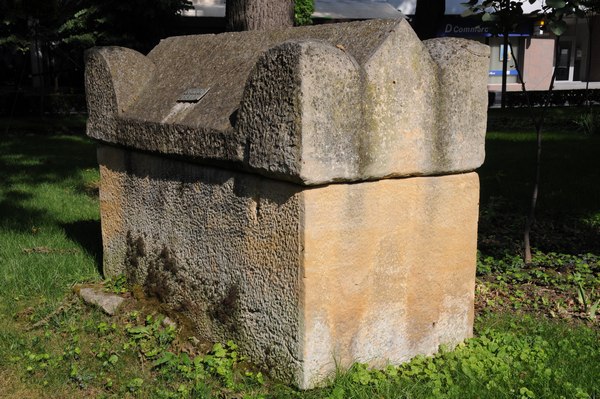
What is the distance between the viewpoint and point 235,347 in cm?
374

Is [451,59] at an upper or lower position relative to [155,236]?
upper

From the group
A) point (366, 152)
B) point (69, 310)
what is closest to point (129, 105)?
point (69, 310)

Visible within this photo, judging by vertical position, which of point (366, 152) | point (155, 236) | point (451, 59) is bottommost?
point (155, 236)

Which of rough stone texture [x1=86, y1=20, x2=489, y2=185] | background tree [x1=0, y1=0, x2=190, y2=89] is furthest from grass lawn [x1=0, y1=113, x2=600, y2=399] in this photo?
background tree [x1=0, y1=0, x2=190, y2=89]

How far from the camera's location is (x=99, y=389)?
3.71m

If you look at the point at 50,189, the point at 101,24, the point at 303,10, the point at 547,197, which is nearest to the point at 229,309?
the point at 547,197

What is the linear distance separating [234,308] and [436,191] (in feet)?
3.91

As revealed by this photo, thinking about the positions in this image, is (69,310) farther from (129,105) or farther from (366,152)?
(366,152)

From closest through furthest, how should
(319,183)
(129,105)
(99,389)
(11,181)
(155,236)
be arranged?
(319,183), (99,389), (155,236), (129,105), (11,181)

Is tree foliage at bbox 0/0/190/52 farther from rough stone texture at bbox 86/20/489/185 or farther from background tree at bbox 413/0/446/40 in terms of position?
rough stone texture at bbox 86/20/489/185

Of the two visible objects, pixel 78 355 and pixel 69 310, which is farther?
pixel 69 310

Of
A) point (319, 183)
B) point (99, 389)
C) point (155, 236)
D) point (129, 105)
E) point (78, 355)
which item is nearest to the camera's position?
point (319, 183)

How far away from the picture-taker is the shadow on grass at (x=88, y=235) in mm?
5743

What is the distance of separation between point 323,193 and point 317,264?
321 millimetres
